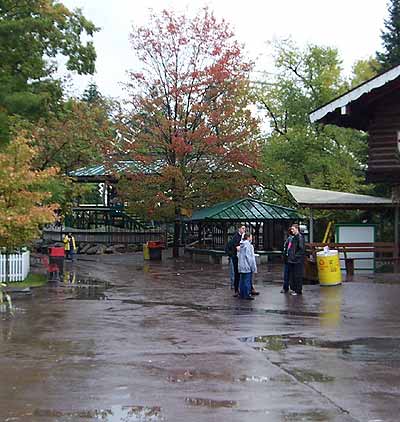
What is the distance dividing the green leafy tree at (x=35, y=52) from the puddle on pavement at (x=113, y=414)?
1768cm

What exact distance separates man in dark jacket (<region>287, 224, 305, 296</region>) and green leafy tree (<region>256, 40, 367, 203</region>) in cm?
1844

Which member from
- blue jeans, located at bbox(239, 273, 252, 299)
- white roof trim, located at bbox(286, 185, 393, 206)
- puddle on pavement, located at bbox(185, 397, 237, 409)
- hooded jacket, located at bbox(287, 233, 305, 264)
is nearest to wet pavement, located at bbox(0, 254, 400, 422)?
puddle on pavement, located at bbox(185, 397, 237, 409)

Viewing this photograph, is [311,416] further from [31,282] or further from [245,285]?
[31,282]

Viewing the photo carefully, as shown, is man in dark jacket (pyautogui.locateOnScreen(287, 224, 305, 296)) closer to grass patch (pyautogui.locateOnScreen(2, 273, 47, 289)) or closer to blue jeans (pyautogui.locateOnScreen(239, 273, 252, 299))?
blue jeans (pyautogui.locateOnScreen(239, 273, 252, 299))

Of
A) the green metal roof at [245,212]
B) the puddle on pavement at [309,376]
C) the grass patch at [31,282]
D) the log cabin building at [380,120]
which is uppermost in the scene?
the log cabin building at [380,120]

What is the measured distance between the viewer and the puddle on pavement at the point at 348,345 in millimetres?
10414

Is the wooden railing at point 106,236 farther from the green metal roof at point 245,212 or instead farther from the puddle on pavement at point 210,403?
the puddle on pavement at point 210,403

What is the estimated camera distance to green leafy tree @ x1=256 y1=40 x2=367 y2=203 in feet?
125

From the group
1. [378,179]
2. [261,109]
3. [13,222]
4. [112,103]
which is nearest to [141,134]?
[112,103]

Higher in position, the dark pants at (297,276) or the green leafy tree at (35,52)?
the green leafy tree at (35,52)

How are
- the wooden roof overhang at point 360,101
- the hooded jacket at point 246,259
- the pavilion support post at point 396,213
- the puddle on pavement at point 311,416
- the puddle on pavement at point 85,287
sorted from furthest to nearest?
the pavilion support post at point 396,213, the wooden roof overhang at point 360,101, the puddle on pavement at point 85,287, the hooded jacket at point 246,259, the puddle on pavement at point 311,416

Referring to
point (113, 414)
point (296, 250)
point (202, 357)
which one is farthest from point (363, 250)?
point (113, 414)

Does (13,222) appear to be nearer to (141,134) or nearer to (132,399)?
(132,399)

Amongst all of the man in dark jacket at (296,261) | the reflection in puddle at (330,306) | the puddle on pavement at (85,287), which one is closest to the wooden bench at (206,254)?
the puddle on pavement at (85,287)
